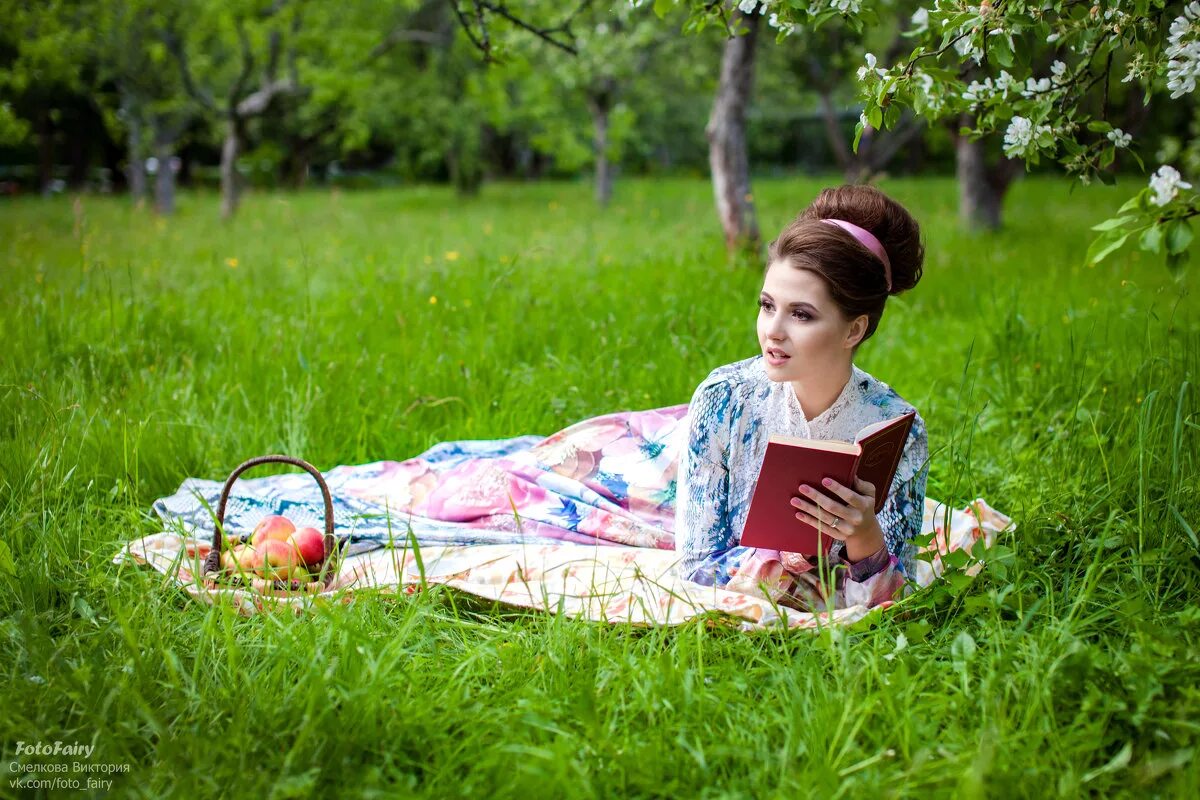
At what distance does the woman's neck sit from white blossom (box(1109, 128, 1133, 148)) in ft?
3.29

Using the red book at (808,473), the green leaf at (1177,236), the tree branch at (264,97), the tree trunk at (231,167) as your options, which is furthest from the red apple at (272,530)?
the tree branch at (264,97)

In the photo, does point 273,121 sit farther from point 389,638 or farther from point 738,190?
point 389,638

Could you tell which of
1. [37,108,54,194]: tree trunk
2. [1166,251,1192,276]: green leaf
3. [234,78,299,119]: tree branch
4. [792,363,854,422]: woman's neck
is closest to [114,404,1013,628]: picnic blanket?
[792,363,854,422]: woman's neck

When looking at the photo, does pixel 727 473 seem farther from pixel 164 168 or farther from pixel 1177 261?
pixel 164 168

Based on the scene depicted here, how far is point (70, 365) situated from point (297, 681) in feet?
9.17

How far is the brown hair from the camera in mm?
2615

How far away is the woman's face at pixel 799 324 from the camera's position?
104 inches

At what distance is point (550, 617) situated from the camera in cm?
267

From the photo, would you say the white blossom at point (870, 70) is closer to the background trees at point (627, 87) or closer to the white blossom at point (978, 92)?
the background trees at point (627, 87)

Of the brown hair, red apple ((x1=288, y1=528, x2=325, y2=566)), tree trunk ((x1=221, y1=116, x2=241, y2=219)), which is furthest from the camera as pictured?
tree trunk ((x1=221, y1=116, x2=241, y2=219))

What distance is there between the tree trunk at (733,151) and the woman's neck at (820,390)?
4.44 meters

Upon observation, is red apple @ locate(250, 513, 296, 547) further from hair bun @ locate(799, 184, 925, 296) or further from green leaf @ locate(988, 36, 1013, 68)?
green leaf @ locate(988, 36, 1013, 68)

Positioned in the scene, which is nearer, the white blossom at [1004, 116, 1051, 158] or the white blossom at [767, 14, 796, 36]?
the white blossom at [1004, 116, 1051, 158]

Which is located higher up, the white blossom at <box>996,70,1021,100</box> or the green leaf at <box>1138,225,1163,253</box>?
the white blossom at <box>996,70,1021,100</box>
